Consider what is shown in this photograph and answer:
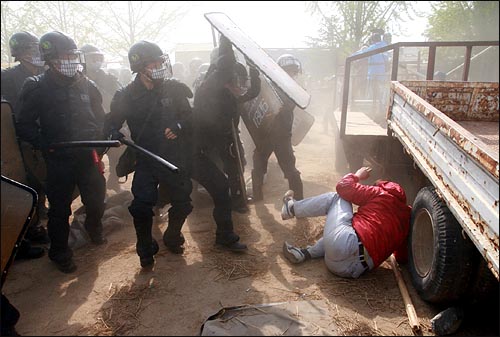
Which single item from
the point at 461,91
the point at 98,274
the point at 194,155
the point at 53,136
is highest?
the point at 461,91

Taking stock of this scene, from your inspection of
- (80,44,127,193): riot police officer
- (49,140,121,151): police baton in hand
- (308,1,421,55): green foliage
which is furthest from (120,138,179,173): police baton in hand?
(308,1,421,55): green foliage

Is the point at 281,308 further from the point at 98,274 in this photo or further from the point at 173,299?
the point at 98,274

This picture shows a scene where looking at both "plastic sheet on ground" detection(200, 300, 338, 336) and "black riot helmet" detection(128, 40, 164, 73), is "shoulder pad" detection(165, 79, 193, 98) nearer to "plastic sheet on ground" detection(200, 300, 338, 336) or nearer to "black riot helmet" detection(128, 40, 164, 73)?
"black riot helmet" detection(128, 40, 164, 73)

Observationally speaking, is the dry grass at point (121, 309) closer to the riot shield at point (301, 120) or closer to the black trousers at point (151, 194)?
the black trousers at point (151, 194)

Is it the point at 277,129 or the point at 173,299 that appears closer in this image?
the point at 173,299

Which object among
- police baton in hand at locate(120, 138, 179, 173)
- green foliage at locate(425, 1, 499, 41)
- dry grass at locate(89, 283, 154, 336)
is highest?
green foliage at locate(425, 1, 499, 41)

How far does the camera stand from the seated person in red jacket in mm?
3107

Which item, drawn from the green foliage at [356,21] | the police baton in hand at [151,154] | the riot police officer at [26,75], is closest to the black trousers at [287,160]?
the police baton in hand at [151,154]

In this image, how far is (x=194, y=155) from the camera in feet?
12.4

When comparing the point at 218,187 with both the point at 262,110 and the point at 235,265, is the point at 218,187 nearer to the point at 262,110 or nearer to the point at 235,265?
the point at 235,265

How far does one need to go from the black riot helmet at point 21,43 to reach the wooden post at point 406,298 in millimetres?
4467

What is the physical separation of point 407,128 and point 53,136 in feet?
11.2

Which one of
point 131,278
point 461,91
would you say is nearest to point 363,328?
point 131,278

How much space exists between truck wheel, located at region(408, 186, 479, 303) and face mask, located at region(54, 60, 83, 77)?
3.20 meters
